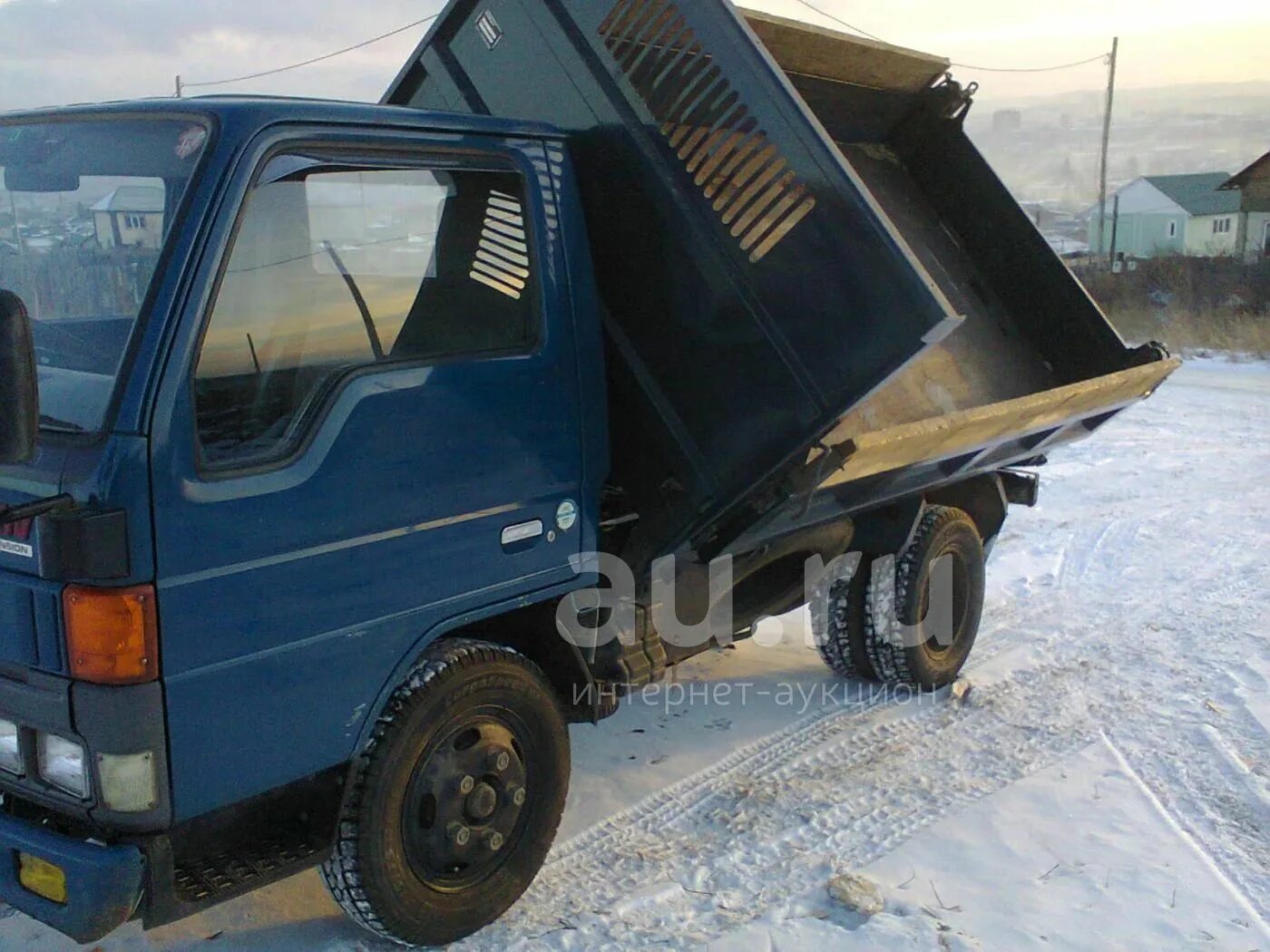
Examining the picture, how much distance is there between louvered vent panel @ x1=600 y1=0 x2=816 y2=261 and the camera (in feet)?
11.5

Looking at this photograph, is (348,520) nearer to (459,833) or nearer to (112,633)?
(112,633)

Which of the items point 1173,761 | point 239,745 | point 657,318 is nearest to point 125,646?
point 239,745

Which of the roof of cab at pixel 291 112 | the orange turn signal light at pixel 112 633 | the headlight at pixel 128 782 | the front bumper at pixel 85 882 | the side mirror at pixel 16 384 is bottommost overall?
the front bumper at pixel 85 882

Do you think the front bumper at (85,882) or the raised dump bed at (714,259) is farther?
the raised dump bed at (714,259)

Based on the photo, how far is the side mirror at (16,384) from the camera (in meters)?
2.28

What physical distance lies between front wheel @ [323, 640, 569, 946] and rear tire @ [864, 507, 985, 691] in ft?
7.08

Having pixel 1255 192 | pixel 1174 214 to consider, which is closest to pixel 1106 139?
pixel 1255 192

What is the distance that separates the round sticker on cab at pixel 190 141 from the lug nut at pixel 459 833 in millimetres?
1996

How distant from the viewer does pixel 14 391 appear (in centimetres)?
234

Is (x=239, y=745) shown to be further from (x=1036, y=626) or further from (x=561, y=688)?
(x=1036, y=626)

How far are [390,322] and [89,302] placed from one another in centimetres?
77

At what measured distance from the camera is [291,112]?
9.64ft

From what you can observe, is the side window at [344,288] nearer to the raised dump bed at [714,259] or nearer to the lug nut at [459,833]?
the raised dump bed at [714,259]

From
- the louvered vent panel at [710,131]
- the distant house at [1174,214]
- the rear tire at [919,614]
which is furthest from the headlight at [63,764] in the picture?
the distant house at [1174,214]
